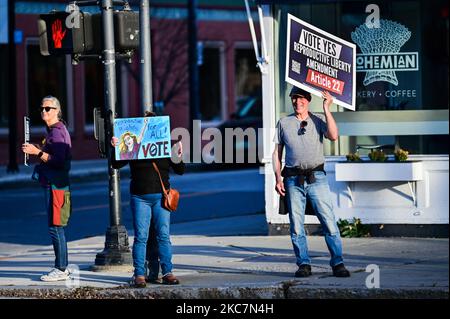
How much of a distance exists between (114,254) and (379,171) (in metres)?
3.48

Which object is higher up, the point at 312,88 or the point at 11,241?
the point at 312,88

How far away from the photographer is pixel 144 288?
10664 millimetres

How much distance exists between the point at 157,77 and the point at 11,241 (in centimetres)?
1740

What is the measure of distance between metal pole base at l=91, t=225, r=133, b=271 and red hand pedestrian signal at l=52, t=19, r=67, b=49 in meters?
1.99

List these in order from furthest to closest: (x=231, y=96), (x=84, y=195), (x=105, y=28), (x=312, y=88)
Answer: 1. (x=231, y=96)
2. (x=84, y=195)
3. (x=312, y=88)
4. (x=105, y=28)

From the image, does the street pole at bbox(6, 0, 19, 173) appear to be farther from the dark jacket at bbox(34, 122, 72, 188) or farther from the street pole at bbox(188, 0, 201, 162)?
the dark jacket at bbox(34, 122, 72, 188)

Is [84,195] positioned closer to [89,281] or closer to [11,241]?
[11,241]

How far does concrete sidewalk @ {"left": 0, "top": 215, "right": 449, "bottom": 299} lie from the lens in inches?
406

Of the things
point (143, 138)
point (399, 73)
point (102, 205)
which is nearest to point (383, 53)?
point (399, 73)

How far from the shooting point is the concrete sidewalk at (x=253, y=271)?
10312 millimetres

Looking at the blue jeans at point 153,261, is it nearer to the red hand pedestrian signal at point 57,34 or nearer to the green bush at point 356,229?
the red hand pedestrian signal at point 57,34

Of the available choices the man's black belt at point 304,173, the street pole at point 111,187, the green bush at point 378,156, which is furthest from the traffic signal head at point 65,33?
the green bush at point 378,156

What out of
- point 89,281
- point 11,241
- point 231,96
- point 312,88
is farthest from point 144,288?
point 231,96
